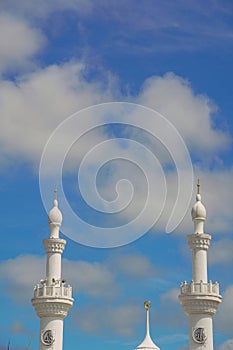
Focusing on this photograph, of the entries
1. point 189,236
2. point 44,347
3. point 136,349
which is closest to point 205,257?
point 189,236

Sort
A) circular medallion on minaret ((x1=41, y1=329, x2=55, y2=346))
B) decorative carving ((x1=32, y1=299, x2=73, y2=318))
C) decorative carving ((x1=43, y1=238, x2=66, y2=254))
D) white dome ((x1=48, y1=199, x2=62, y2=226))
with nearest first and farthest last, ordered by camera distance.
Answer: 1. circular medallion on minaret ((x1=41, y1=329, x2=55, y2=346))
2. decorative carving ((x1=32, y1=299, x2=73, y2=318))
3. decorative carving ((x1=43, y1=238, x2=66, y2=254))
4. white dome ((x1=48, y1=199, x2=62, y2=226))

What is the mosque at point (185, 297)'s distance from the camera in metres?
92.9

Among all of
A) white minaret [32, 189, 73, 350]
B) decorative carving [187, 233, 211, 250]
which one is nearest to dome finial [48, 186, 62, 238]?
white minaret [32, 189, 73, 350]

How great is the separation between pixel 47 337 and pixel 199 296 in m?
17.6

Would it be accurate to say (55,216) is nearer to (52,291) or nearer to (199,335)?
(52,291)

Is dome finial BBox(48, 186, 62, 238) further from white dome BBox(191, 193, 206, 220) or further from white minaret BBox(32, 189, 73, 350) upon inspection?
white dome BBox(191, 193, 206, 220)

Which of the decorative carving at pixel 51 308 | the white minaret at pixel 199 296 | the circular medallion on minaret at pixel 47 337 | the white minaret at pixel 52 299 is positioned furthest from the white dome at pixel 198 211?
the circular medallion on minaret at pixel 47 337

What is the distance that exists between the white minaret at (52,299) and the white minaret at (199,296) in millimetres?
13499

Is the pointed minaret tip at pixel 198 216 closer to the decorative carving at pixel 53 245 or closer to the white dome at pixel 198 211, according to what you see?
the white dome at pixel 198 211

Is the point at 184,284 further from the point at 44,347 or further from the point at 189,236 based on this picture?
the point at 44,347

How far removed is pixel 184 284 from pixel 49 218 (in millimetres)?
17751

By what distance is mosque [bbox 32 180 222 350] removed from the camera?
92875mm

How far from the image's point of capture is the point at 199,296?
93.1 metres

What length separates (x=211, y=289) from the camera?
94.3 meters
